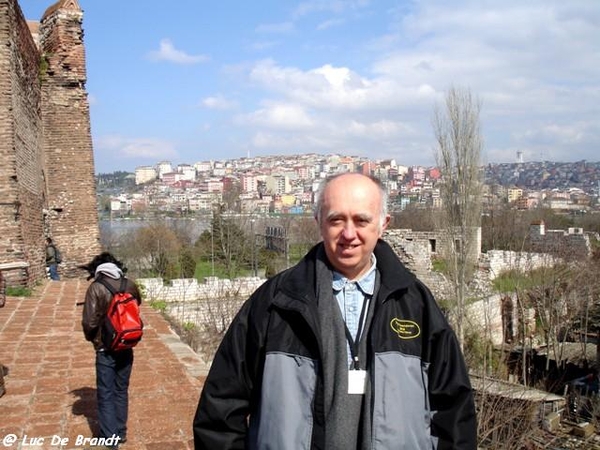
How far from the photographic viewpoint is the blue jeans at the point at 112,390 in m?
4.00

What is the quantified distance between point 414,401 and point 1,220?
10.6m

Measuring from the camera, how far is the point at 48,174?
583 inches

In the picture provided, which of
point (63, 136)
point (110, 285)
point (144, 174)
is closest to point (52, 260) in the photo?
point (63, 136)

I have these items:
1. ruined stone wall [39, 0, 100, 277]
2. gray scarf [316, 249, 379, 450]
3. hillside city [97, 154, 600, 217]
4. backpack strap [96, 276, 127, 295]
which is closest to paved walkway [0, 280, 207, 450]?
backpack strap [96, 276, 127, 295]

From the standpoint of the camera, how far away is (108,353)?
4000mm

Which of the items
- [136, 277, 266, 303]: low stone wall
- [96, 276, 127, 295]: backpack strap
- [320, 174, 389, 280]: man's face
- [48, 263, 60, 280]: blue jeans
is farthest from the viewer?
[136, 277, 266, 303]: low stone wall

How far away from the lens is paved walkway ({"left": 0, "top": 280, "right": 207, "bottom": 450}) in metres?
4.25

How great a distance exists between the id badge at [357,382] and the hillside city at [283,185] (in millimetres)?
19635

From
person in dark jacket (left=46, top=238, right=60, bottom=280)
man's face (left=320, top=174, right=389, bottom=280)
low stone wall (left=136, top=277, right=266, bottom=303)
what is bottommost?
low stone wall (left=136, top=277, right=266, bottom=303)

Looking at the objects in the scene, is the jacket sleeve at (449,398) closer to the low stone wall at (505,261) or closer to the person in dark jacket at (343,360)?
the person in dark jacket at (343,360)

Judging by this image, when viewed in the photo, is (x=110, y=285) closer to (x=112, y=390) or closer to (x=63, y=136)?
(x=112, y=390)

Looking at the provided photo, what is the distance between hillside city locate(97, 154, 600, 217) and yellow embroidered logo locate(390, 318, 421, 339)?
19536mm

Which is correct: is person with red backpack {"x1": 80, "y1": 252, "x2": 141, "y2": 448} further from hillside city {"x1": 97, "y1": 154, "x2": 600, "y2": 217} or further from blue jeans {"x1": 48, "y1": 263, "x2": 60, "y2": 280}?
hillside city {"x1": 97, "y1": 154, "x2": 600, "y2": 217}

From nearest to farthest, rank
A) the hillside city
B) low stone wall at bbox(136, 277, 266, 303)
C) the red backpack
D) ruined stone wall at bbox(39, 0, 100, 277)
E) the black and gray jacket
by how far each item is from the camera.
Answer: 1. the black and gray jacket
2. the red backpack
3. ruined stone wall at bbox(39, 0, 100, 277)
4. low stone wall at bbox(136, 277, 266, 303)
5. the hillside city
